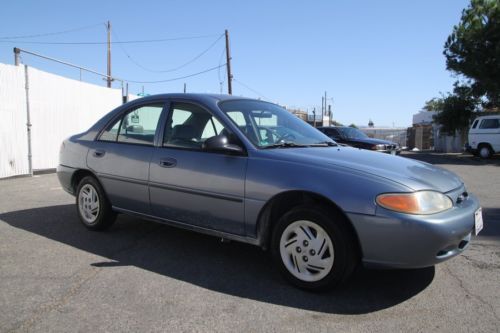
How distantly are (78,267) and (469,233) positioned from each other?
3341 mm

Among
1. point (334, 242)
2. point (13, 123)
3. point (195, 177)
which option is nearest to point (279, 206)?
point (334, 242)

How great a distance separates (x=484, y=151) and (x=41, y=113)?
17.7m

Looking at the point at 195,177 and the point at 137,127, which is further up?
the point at 137,127

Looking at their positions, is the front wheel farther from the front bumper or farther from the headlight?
the headlight

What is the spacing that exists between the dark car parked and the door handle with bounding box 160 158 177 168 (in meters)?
10.4

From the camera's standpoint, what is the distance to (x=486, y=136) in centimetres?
1917

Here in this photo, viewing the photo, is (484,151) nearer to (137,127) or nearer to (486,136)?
(486,136)

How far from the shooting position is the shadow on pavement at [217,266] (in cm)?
331

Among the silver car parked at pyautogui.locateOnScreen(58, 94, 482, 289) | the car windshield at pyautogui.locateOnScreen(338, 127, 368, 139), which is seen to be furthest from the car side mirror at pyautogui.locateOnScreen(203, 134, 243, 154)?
the car windshield at pyautogui.locateOnScreen(338, 127, 368, 139)

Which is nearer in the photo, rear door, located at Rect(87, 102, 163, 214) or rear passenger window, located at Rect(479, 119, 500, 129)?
rear door, located at Rect(87, 102, 163, 214)

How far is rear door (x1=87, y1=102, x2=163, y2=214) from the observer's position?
4.49 m

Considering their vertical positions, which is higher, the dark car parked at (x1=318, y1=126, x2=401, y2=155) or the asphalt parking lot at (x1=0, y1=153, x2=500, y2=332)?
the dark car parked at (x1=318, y1=126, x2=401, y2=155)

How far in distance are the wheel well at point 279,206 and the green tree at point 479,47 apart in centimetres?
2004

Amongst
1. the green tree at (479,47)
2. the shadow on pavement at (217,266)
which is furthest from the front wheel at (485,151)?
the shadow on pavement at (217,266)
